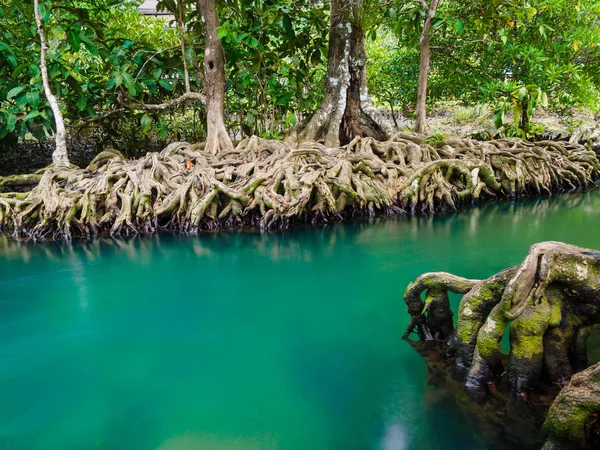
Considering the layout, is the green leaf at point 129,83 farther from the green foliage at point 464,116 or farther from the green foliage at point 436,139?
the green foliage at point 464,116

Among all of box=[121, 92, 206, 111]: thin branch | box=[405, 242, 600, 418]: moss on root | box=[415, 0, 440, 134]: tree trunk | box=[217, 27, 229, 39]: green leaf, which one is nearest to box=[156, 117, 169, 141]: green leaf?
box=[121, 92, 206, 111]: thin branch

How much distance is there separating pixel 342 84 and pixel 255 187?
322 centimetres

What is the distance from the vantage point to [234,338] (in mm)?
4129

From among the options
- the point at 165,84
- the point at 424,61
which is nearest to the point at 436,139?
the point at 424,61

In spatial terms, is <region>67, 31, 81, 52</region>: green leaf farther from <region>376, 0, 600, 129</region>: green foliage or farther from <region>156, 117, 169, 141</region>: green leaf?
<region>376, 0, 600, 129</region>: green foliage

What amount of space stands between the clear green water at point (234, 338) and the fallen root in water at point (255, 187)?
426 millimetres

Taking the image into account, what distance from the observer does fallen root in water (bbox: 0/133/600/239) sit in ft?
23.8

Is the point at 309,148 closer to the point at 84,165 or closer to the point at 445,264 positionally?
the point at 445,264

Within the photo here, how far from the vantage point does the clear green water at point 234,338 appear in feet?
9.47

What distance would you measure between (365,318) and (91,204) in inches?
190

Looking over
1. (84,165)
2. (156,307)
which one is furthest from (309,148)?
(84,165)

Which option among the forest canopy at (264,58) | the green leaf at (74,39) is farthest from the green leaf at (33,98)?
the green leaf at (74,39)

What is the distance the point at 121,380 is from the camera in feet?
11.5

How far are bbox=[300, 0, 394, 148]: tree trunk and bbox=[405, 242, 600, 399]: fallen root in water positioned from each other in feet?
21.9
